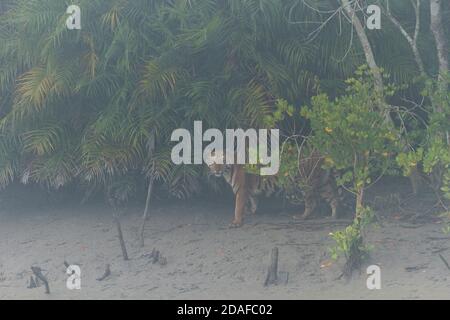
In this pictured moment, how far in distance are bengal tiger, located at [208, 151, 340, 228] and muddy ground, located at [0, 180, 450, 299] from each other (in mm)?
200

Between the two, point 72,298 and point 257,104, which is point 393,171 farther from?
point 72,298

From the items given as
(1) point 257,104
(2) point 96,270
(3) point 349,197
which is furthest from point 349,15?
(2) point 96,270

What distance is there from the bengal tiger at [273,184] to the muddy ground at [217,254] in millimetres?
200

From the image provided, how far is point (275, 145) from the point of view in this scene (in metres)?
10.2

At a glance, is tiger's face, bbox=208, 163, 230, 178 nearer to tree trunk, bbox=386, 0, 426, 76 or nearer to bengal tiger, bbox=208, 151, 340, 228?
bengal tiger, bbox=208, 151, 340, 228

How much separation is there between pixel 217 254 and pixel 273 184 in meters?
1.24

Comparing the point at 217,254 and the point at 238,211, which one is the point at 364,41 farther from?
the point at 217,254

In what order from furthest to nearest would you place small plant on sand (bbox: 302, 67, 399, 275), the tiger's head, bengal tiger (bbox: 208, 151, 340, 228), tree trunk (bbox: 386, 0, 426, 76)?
bengal tiger (bbox: 208, 151, 340, 228), the tiger's head, tree trunk (bbox: 386, 0, 426, 76), small plant on sand (bbox: 302, 67, 399, 275)

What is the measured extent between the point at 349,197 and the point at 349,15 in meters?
2.39

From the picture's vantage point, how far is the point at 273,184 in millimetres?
10766

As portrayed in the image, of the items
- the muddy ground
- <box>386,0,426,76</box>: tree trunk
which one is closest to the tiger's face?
the muddy ground

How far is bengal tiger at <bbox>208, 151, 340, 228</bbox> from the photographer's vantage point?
1058 cm

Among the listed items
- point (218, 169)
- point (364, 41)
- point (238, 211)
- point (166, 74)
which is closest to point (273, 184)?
point (238, 211)

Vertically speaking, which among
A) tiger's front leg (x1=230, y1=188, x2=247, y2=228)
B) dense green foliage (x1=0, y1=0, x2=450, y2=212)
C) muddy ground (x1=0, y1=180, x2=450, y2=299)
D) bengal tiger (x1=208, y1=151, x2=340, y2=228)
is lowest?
muddy ground (x1=0, y1=180, x2=450, y2=299)
